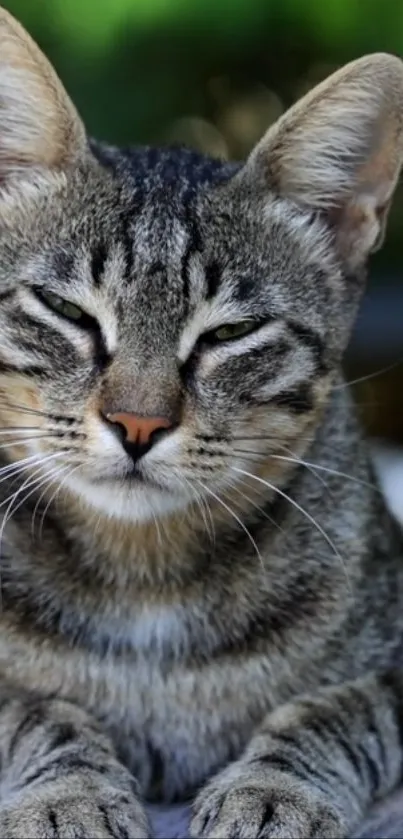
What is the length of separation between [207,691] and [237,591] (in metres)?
0.14

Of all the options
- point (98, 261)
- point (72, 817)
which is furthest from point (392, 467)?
point (72, 817)

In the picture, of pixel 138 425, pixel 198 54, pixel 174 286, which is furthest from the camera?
pixel 198 54

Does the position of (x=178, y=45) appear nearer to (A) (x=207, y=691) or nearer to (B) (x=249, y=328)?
(B) (x=249, y=328)

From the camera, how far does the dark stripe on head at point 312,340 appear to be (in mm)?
1905

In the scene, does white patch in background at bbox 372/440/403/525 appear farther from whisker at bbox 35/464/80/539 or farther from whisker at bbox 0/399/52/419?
whisker at bbox 0/399/52/419

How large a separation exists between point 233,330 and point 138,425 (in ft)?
0.72

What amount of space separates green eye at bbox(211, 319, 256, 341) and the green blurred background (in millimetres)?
734

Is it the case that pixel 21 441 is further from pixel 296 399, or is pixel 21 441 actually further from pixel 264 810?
pixel 264 810

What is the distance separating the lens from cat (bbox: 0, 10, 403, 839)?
69.7 inches

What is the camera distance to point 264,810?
5.71 feet

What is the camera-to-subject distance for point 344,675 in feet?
6.67

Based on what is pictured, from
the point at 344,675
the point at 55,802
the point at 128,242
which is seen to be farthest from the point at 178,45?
the point at 55,802

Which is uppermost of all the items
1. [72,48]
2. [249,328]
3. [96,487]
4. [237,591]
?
[72,48]

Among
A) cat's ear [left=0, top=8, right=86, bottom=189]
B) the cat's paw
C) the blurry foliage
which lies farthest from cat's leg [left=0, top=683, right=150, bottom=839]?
the blurry foliage
